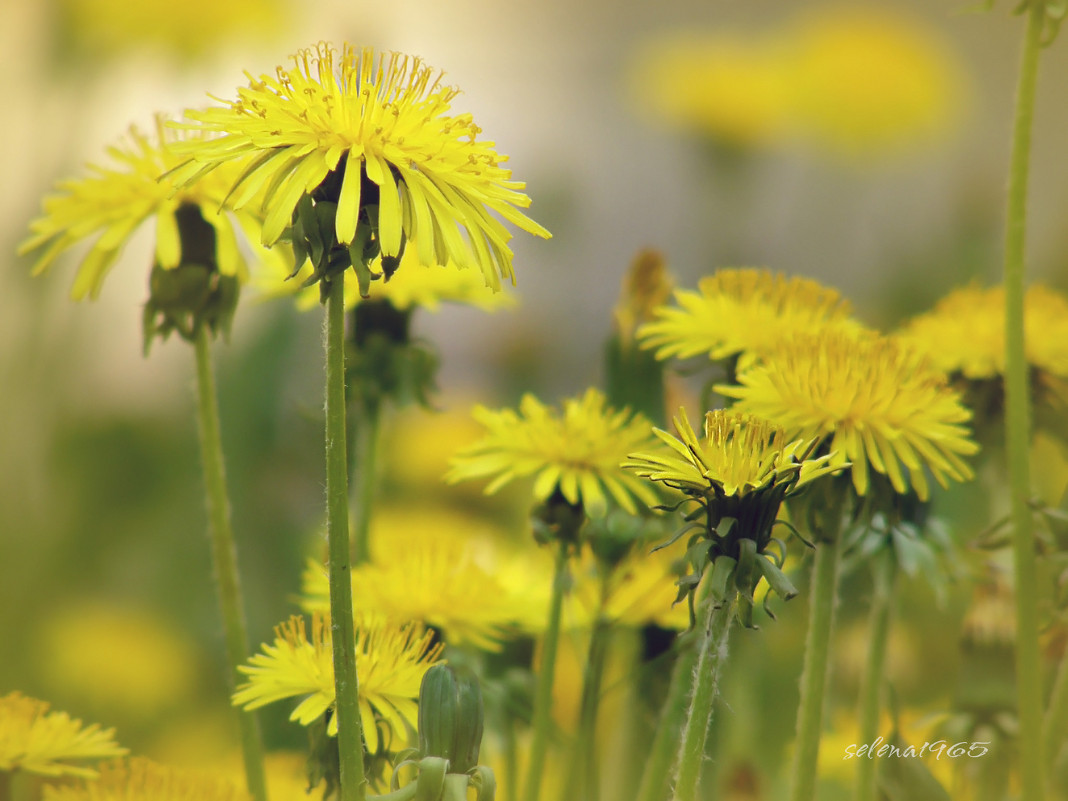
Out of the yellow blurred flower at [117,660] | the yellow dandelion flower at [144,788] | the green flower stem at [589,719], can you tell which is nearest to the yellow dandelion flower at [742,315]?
the green flower stem at [589,719]

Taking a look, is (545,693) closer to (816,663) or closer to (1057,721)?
(816,663)

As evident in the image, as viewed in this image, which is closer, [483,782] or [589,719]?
[483,782]

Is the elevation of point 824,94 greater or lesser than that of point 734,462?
greater

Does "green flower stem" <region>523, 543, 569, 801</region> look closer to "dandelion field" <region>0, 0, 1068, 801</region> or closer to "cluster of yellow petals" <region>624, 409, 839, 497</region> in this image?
"dandelion field" <region>0, 0, 1068, 801</region>

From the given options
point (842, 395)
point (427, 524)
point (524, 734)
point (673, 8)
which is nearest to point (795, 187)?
point (673, 8)

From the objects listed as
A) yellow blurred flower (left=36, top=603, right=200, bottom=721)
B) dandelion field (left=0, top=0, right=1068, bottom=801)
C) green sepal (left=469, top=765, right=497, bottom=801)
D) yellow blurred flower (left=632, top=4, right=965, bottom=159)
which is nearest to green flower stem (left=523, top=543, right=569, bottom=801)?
dandelion field (left=0, top=0, right=1068, bottom=801)

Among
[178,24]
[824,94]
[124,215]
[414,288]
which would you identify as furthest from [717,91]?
[124,215]
